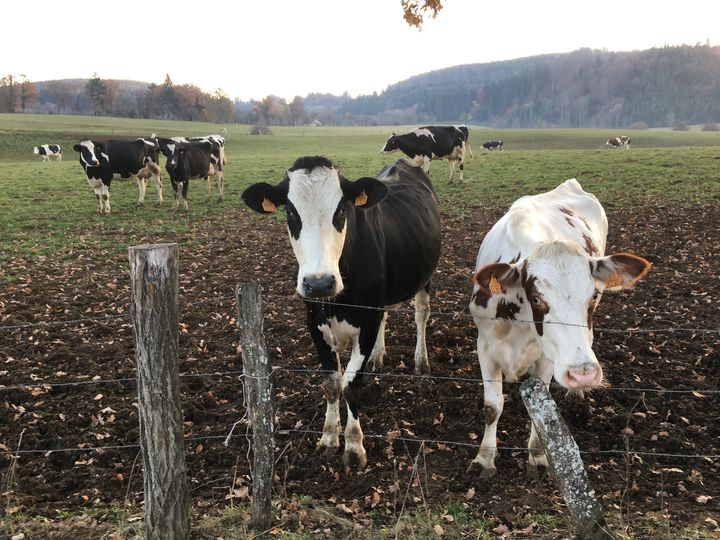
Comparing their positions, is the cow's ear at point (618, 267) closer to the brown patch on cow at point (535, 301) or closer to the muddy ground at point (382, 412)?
the brown patch on cow at point (535, 301)

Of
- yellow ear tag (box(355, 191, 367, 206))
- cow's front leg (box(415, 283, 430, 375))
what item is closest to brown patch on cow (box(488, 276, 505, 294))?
yellow ear tag (box(355, 191, 367, 206))

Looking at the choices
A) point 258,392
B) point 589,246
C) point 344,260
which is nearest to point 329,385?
point 344,260

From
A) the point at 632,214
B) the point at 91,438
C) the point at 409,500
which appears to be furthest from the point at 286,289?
the point at 632,214

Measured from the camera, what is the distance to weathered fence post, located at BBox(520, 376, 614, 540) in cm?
287

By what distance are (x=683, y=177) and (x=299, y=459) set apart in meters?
20.0

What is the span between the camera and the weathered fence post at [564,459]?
2865 millimetres

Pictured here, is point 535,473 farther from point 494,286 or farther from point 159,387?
point 159,387

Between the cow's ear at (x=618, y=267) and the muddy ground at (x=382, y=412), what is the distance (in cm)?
72

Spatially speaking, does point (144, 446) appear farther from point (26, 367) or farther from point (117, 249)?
point (117, 249)

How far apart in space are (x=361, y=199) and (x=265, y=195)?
2.76ft

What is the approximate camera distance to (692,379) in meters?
5.82

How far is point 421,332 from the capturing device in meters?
6.52

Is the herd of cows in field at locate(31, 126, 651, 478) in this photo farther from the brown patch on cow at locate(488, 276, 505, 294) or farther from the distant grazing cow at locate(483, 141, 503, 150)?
the distant grazing cow at locate(483, 141, 503, 150)

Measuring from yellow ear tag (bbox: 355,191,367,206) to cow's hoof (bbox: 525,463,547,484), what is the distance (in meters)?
2.70
